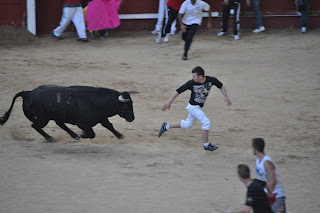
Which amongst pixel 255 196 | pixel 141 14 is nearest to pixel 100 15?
pixel 141 14

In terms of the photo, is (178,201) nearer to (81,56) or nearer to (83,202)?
(83,202)

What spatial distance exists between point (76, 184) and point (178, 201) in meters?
1.23

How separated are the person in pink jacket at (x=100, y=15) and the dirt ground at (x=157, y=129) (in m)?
0.43

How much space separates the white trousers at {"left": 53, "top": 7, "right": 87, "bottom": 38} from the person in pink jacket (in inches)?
9.7

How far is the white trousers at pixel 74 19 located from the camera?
14.0 m

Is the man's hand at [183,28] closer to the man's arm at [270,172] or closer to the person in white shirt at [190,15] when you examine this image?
the person in white shirt at [190,15]

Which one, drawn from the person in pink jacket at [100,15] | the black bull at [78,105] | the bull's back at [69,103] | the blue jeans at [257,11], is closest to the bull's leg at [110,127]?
the black bull at [78,105]

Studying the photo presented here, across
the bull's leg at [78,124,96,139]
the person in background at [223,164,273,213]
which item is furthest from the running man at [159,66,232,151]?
Answer: the person in background at [223,164,273,213]

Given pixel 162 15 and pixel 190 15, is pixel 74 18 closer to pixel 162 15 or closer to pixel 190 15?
pixel 162 15

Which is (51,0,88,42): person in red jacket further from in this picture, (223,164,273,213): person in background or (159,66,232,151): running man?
(223,164,273,213): person in background

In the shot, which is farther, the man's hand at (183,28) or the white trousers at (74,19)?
the white trousers at (74,19)

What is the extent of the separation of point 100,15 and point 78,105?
23.9 feet

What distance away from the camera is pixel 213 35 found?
14617mm

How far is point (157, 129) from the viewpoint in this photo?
8578 millimetres
